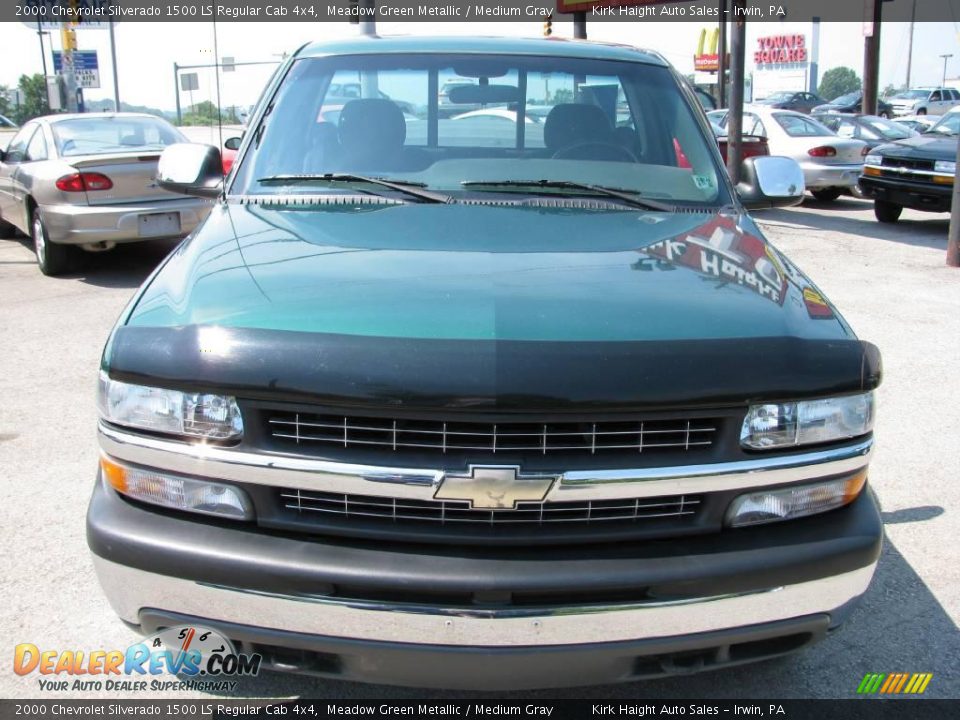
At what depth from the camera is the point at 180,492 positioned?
221cm

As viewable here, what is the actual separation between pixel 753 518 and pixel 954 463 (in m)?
2.93

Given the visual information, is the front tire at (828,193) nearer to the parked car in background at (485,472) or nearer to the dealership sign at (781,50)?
the parked car in background at (485,472)

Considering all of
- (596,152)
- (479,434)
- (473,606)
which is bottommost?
(473,606)

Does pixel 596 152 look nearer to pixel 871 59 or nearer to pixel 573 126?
pixel 573 126

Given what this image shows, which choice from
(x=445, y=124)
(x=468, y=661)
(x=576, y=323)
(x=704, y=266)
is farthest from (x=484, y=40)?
(x=468, y=661)

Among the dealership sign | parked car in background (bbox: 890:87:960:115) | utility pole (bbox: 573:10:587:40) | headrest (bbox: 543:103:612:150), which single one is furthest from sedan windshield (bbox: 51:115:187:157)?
the dealership sign

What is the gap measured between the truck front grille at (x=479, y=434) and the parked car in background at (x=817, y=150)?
45.1ft

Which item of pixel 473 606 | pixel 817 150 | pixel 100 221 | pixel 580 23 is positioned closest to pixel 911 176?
pixel 817 150

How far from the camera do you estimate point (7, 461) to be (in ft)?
14.8

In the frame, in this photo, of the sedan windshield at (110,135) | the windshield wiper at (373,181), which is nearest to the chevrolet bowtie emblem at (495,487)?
the windshield wiper at (373,181)

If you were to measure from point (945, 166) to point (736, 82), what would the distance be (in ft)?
10.6

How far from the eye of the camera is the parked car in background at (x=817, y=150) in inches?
594

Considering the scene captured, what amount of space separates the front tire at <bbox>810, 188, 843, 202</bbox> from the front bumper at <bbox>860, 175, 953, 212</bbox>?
284 cm

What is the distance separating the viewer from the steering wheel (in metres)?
3.47
